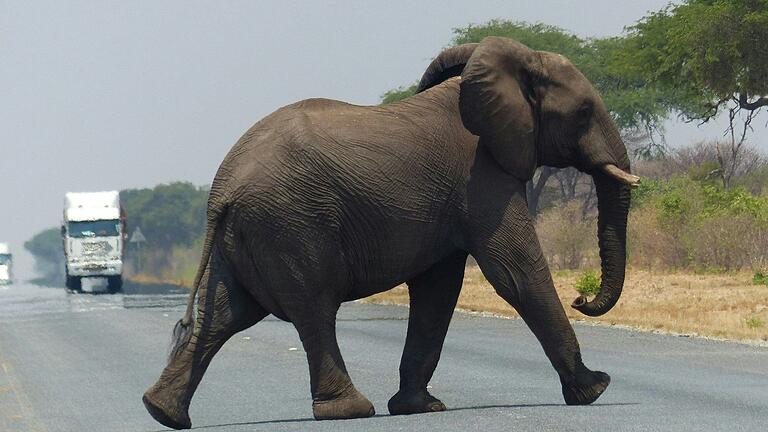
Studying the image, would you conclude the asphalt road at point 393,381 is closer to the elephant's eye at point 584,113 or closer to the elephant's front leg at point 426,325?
the elephant's front leg at point 426,325

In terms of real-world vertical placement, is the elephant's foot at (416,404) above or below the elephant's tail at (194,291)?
below

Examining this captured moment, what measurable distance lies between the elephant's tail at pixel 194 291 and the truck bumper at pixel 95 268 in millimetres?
48489

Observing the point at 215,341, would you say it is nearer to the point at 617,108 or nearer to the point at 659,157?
the point at 617,108

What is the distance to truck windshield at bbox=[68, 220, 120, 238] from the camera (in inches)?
2320

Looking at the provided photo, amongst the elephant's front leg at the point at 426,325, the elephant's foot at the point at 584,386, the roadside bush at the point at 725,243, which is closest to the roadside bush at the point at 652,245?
the roadside bush at the point at 725,243

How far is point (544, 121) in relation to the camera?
12.1m

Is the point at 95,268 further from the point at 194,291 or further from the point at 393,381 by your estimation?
the point at 194,291

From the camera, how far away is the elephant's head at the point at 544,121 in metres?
11.6

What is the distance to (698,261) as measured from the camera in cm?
4094

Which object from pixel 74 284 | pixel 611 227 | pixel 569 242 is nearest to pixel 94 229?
pixel 74 284

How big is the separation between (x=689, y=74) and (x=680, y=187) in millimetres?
5341

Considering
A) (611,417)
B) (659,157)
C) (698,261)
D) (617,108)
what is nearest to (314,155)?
(611,417)

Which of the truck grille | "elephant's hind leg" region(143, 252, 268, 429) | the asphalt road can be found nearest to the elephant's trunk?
the asphalt road

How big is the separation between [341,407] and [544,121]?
2.53 m
